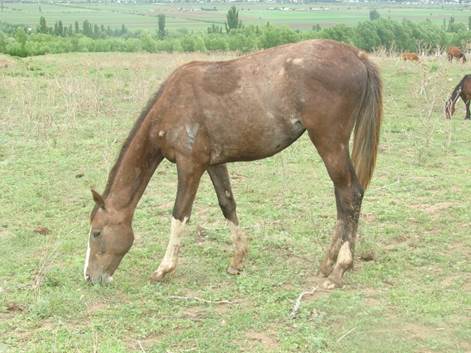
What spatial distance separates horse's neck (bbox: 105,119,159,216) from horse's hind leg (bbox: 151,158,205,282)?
349mm

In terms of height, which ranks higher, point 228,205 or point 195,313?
point 228,205

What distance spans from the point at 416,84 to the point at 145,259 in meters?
12.4

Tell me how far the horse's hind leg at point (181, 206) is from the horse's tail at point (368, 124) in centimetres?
141

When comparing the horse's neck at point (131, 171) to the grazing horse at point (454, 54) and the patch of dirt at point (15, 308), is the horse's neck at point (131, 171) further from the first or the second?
the grazing horse at point (454, 54)

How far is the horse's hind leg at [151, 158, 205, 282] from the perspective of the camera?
564cm

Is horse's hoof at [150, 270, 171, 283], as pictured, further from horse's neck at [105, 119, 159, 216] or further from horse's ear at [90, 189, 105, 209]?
horse's ear at [90, 189, 105, 209]

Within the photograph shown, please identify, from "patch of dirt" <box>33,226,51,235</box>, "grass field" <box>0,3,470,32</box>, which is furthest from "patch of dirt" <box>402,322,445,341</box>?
"grass field" <box>0,3,470,32</box>

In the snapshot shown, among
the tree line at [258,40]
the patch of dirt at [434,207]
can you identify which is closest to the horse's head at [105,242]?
the patch of dirt at [434,207]

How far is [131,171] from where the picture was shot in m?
5.73

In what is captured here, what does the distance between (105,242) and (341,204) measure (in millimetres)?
2070

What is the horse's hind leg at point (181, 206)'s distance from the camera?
18.5 ft

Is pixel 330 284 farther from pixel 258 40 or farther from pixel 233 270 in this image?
pixel 258 40

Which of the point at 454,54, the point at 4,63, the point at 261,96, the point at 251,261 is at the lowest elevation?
the point at 4,63

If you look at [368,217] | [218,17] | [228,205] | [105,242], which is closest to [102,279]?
[105,242]
